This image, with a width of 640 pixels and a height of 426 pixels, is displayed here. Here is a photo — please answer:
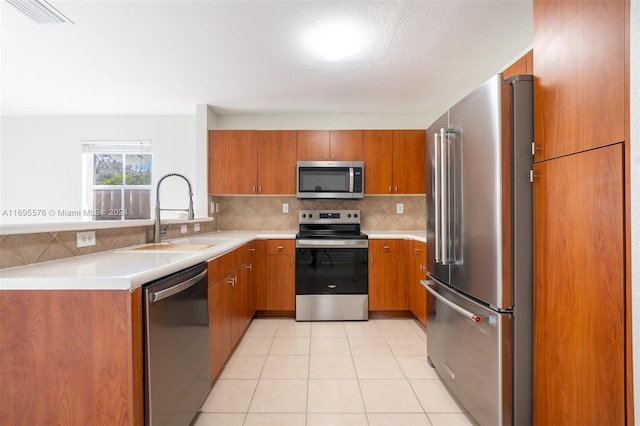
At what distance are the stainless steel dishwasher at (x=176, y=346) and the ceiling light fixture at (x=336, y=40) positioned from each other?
1.72 m

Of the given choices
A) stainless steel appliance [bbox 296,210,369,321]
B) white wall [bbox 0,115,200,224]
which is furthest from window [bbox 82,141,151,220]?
stainless steel appliance [bbox 296,210,369,321]

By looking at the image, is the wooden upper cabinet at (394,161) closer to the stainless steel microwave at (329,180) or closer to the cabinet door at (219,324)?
the stainless steel microwave at (329,180)

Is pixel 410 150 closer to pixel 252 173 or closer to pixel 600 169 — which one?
pixel 252 173

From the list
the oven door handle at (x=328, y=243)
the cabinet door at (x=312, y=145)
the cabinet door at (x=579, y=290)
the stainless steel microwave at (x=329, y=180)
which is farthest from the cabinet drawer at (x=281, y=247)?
the cabinet door at (x=579, y=290)

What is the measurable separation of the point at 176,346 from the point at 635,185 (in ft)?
5.75

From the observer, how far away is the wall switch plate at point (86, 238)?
157 centimetres

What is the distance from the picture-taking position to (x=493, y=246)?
1356 mm

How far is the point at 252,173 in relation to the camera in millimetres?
3482

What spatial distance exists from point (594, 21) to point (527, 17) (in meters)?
1.19

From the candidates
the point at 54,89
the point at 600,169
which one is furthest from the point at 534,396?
the point at 54,89

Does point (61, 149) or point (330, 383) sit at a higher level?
point (61, 149)

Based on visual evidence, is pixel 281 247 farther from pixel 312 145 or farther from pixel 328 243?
pixel 312 145

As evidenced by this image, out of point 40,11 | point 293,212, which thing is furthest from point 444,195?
point 40,11

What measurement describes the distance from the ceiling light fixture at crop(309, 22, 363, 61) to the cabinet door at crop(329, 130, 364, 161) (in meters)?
1.19
